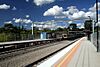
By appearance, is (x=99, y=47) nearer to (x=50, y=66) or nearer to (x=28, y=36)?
(x=50, y=66)

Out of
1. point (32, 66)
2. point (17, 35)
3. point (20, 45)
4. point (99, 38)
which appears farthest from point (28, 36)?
point (32, 66)

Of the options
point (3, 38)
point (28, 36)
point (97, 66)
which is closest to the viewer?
point (97, 66)

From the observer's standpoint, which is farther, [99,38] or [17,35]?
[17,35]

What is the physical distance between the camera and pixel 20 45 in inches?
1259

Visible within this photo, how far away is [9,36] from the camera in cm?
6544

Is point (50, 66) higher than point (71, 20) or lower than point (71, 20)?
lower

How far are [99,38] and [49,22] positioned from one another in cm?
8199

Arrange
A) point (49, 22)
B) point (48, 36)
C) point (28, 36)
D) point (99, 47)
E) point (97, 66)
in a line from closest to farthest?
point (97, 66)
point (99, 47)
point (28, 36)
point (48, 36)
point (49, 22)

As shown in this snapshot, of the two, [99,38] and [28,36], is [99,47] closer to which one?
[99,38]

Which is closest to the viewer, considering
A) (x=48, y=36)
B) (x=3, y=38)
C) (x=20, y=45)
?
(x=20, y=45)

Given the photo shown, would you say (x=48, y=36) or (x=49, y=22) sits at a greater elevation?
→ (x=49, y=22)

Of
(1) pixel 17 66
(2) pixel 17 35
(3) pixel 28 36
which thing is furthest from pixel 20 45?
(3) pixel 28 36

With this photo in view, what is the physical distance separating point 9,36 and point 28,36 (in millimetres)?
17240

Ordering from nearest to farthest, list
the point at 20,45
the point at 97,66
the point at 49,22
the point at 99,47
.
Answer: the point at 97,66, the point at 99,47, the point at 20,45, the point at 49,22
